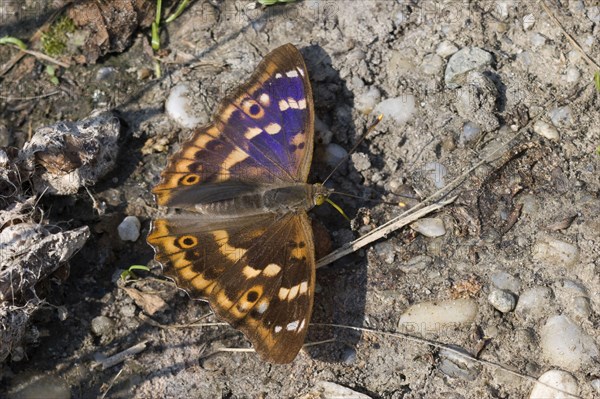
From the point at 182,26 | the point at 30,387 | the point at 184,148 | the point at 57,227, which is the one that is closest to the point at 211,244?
the point at 184,148

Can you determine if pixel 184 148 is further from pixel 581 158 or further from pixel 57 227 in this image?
pixel 581 158

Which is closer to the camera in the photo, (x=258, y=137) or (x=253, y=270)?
(x=253, y=270)

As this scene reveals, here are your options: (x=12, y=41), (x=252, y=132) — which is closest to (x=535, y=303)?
(x=252, y=132)

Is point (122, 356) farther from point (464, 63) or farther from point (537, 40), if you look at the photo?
point (537, 40)

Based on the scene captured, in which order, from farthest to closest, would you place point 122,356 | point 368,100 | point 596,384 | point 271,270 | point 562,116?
point 368,100 → point 562,116 → point 122,356 → point 271,270 → point 596,384

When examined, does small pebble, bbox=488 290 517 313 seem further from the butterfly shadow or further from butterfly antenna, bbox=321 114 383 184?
butterfly antenna, bbox=321 114 383 184

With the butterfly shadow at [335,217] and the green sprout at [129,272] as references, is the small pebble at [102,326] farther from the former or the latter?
the butterfly shadow at [335,217]

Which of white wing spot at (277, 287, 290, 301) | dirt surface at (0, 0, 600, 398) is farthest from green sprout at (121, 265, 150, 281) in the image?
white wing spot at (277, 287, 290, 301)
